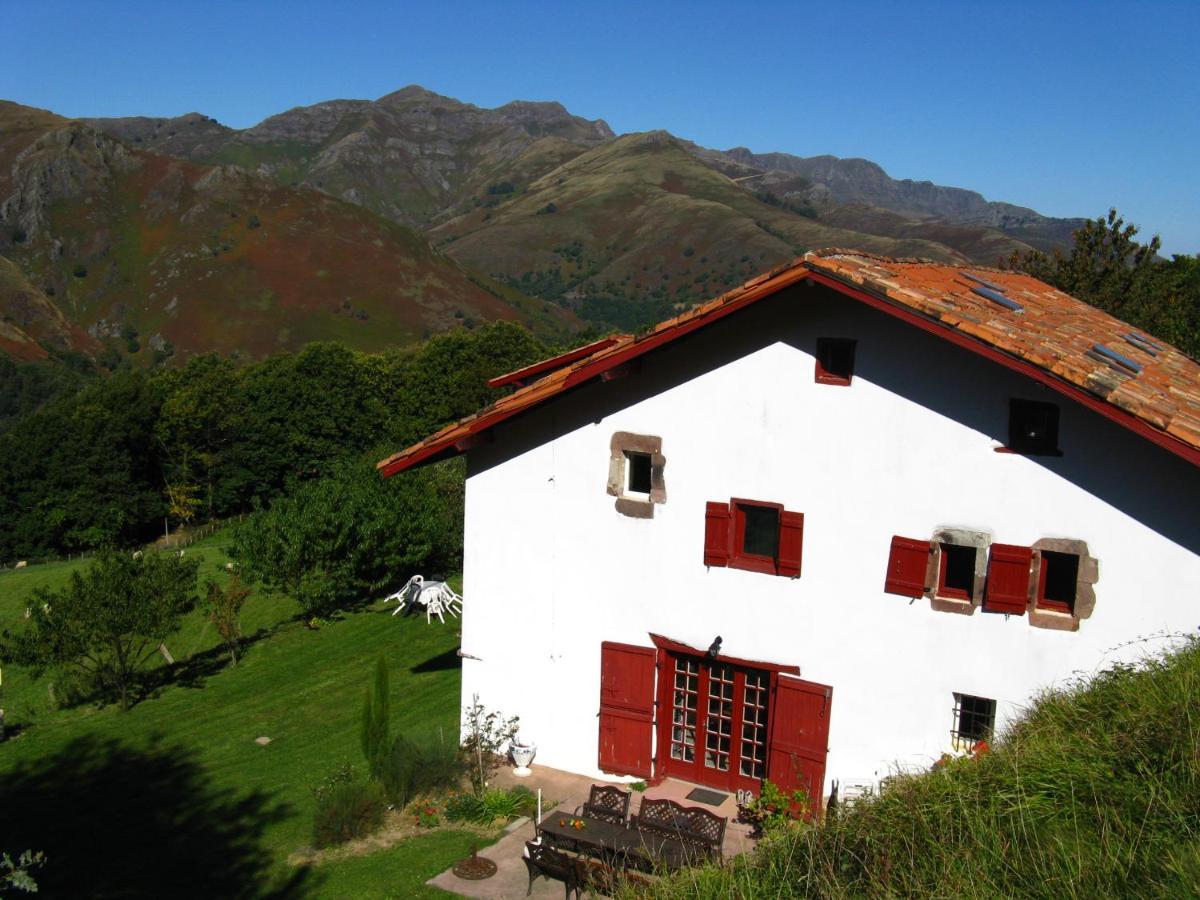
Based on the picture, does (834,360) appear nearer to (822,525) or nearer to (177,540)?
(822,525)

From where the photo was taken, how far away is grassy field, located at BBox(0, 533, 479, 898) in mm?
13523

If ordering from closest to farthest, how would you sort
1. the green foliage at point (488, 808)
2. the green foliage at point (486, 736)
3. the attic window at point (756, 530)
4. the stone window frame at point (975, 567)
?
the stone window frame at point (975, 567) → the green foliage at point (488, 808) → the attic window at point (756, 530) → the green foliage at point (486, 736)

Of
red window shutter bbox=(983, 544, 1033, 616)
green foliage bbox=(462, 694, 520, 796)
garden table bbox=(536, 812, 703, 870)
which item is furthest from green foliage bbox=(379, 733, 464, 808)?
red window shutter bbox=(983, 544, 1033, 616)

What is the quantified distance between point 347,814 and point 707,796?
5.10m

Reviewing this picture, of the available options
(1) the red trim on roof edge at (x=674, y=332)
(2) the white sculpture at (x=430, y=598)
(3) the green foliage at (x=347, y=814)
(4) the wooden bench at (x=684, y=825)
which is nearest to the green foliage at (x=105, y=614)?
(2) the white sculpture at (x=430, y=598)

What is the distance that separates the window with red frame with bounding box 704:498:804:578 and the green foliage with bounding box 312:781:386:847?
19.2 feet

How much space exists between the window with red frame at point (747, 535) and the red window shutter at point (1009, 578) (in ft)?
8.66

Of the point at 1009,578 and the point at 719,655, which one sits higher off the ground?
the point at 1009,578

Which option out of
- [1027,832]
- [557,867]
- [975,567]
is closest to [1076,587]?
[975,567]

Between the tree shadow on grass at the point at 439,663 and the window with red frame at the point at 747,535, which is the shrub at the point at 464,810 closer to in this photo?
the window with red frame at the point at 747,535

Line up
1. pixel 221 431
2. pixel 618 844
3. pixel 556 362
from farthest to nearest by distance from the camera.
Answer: pixel 221 431
pixel 556 362
pixel 618 844

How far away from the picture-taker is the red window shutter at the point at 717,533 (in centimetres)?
1476

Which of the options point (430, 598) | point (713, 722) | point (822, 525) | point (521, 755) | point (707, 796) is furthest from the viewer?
point (430, 598)

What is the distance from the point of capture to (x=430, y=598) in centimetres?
2936
